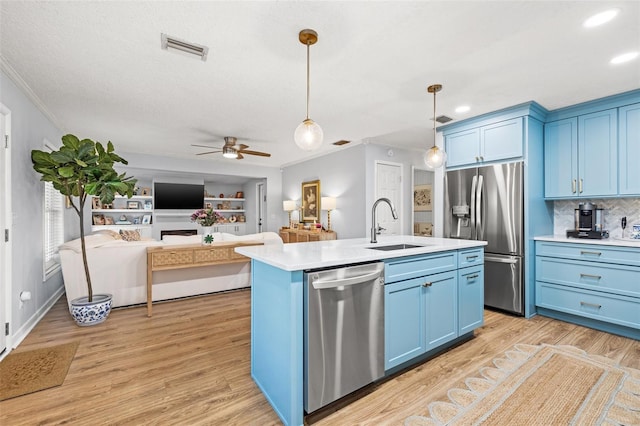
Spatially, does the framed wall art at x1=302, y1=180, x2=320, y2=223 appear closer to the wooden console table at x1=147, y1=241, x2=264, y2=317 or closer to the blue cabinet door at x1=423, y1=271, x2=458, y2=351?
the wooden console table at x1=147, y1=241, x2=264, y2=317

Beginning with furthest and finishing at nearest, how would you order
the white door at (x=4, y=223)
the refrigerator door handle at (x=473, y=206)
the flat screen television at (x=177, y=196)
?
the flat screen television at (x=177, y=196)
the refrigerator door handle at (x=473, y=206)
the white door at (x=4, y=223)

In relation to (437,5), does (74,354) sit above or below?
below

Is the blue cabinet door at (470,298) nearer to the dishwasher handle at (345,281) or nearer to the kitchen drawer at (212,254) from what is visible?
the dishwasher handle at (345,281)

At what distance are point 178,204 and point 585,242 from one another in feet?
27.9

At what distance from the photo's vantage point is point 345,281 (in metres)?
1.74

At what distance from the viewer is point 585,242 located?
3.07m

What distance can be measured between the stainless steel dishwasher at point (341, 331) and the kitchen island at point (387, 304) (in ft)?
0.15

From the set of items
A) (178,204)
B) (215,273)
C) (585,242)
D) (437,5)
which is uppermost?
(437,5)

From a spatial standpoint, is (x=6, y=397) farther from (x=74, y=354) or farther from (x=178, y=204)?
(x=178, y=204)

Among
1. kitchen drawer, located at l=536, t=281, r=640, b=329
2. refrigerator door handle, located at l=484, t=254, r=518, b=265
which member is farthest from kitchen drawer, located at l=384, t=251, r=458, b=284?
kitchen drawer, located at l=536, t=281, r=640, b=329

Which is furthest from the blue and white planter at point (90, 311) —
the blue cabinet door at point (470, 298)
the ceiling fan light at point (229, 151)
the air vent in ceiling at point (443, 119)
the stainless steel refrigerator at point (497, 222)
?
the air vent in ceiling at point (443, 119)

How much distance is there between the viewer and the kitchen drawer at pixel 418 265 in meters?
2.04

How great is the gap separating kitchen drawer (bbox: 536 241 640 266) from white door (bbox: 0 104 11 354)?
535cm

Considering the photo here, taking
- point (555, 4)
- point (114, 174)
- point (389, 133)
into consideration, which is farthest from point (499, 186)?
point (114, 174)
